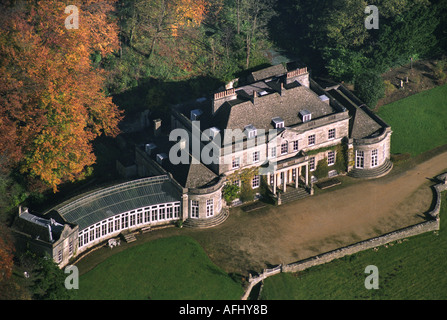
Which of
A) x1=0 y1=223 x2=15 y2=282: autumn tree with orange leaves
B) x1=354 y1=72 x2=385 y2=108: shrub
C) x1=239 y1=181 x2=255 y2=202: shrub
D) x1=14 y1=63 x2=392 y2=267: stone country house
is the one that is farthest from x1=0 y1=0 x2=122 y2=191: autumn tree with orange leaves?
x1=354 y1=72 x2=385 y2=108: shrub

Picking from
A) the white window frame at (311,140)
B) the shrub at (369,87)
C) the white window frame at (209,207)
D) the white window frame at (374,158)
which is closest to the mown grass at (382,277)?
the white window frame at (209,207)

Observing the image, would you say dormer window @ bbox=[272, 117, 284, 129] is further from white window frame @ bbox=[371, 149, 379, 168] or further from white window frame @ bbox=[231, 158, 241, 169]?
white window frame @ bbox=[371, 149, 379, 168]

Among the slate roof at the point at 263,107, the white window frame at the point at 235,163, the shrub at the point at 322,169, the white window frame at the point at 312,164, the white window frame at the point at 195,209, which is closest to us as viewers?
the white window frame at the point at 195,209

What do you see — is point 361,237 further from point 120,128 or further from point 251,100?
point 120,128

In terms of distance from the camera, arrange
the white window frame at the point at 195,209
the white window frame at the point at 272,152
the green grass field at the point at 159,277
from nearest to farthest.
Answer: the green grass field at the point at 159,277, the white window frame at the point at 195,209, the white window frame at the point at 272,152

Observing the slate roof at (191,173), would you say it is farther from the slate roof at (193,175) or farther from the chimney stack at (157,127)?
the chimney stack at (157,127)

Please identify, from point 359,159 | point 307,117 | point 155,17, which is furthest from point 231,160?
point 155,17
